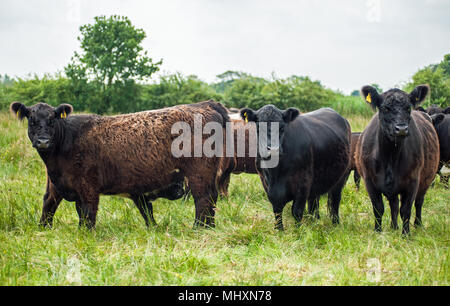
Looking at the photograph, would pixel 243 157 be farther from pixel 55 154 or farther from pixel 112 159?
pixel 55 154

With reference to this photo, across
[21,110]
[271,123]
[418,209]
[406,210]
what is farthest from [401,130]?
[21,110]

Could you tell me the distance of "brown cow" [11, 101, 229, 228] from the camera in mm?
5949

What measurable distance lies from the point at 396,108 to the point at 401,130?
1.14 feet

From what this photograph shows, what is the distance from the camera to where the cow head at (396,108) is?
17.0 feet

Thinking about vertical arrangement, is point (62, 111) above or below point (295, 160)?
above

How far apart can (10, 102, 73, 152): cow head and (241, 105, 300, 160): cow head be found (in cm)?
256

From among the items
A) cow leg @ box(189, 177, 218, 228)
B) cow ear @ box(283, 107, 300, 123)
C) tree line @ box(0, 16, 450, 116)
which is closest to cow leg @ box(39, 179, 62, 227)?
cow leg @ box(189, 177, 218, 228)

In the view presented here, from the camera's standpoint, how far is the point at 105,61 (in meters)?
20.7

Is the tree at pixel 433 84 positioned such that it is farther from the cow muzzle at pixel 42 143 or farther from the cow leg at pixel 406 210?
the cow muzzle at pixel 42 143

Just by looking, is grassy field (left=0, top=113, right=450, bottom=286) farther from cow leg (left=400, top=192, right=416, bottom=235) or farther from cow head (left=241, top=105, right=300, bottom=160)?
cow head (left=241, top=105, right=300, bottom=160)

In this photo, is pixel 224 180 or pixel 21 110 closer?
pixel 21 110

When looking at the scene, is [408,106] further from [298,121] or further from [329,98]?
[329,98]

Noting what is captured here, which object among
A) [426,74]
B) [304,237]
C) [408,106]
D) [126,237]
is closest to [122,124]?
[126,237]
